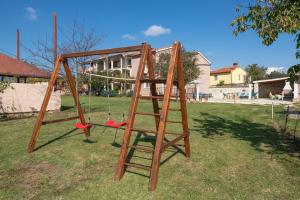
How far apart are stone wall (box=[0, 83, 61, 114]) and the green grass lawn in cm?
515

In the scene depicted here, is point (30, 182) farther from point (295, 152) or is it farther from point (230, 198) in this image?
point (295, 152)

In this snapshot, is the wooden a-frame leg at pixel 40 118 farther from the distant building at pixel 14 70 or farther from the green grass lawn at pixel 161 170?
the distant building at pixel 14 70

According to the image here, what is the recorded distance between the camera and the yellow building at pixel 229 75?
5269cm

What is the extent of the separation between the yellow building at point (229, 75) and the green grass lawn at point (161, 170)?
47456 millimetres

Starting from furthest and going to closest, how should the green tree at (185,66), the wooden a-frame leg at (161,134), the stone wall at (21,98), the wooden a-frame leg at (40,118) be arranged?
1. the green tree at (185,66)
2. the stone wall at (21,98)
3. the wooden a-frame leg at (40,118)
4. the wooden a-frame leg at (161,134)

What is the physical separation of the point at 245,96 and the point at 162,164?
98.3ft

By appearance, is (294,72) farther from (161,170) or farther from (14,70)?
(14,70)

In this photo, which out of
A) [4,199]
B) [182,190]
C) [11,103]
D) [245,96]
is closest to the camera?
[4,199]

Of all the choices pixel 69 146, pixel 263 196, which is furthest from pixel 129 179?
pixel 69 146

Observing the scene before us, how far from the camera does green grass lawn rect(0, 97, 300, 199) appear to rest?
3750 mm

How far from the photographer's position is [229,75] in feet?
173

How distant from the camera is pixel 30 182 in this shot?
4.12 metres

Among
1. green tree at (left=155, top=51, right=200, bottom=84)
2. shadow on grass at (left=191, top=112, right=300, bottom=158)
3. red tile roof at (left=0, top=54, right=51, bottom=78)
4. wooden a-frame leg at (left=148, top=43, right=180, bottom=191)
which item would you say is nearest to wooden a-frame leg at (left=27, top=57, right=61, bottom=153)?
wooden a-frame leg at (left=148, top=43, right=180, bottom=191)

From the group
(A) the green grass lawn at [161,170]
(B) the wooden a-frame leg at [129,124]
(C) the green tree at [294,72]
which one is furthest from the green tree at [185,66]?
(B) the wooden a-frame leg at [129,124]
